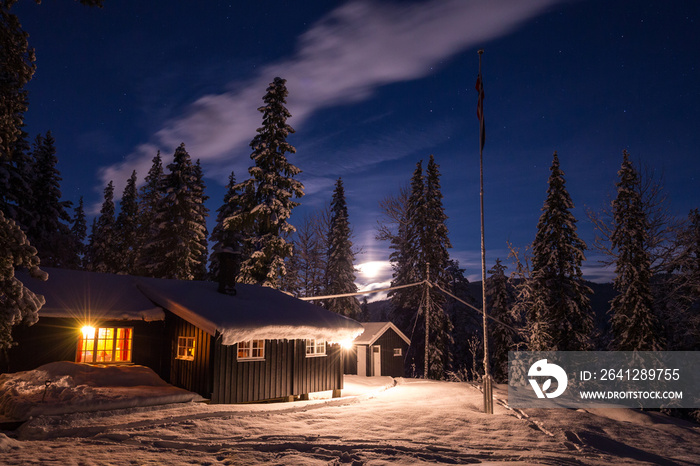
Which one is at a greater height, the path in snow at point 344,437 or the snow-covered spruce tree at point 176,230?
the snow-covered spruce tree at point 176,230

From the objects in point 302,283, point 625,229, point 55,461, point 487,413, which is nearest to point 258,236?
point 302,283

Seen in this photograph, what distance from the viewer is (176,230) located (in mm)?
33156

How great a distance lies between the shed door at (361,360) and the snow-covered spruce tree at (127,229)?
22098mm

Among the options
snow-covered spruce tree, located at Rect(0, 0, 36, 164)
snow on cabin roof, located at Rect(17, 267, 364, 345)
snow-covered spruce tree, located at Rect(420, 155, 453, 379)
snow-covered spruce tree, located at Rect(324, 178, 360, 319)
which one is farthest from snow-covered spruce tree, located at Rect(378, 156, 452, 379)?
snow-covered spruce tree, located at Rect(0, 0, 36, 164)

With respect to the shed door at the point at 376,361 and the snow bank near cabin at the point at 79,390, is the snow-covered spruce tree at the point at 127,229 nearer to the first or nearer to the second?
the shed door at the point at 376,361

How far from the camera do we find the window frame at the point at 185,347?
15324 millimetres

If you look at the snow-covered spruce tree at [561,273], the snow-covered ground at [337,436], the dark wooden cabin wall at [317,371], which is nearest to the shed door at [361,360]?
the snow-covered spruce tree at [561,273]

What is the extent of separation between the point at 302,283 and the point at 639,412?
1047 inches

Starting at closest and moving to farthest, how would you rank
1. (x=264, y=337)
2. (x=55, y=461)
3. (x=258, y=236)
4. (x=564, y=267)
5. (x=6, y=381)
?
(x=55, y=461) < (x=6, y=381) < (x=264, y=337) < (x=258, y=236) < (x=564, y=267)

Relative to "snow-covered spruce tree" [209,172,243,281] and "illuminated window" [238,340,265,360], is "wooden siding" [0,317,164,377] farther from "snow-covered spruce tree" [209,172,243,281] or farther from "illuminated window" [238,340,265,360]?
"snow-covered spruce tree" [209,172,243,281]

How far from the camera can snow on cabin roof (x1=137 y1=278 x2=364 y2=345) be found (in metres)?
14.3

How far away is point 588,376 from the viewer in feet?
100

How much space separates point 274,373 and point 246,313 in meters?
2.62

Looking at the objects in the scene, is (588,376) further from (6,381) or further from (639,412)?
(6,381)
